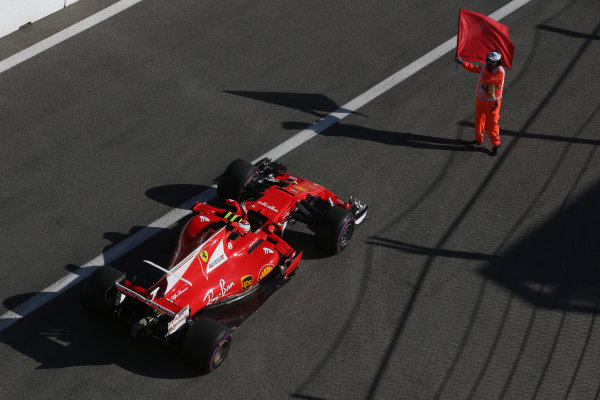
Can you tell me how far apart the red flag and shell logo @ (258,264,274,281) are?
552cm

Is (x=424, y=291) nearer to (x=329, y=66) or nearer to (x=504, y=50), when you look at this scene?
(x=504, y=50)

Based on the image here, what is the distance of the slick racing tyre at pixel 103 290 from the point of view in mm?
9875

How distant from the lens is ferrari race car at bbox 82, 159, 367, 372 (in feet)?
31.3

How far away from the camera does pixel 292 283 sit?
11.1m

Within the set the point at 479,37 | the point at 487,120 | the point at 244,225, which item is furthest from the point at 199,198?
the point at 479,37

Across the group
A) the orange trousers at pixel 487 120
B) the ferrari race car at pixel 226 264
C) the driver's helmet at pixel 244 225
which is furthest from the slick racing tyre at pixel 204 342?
the orange trousers at pixel 487 120

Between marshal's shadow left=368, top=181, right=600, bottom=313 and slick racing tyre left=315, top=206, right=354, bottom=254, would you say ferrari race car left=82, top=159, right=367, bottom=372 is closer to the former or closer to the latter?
slick racing tyre left=315, top=206, right=354, bottom=254

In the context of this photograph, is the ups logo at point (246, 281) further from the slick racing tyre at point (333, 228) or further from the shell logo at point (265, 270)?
the slick racing tyre at point (333, 228)

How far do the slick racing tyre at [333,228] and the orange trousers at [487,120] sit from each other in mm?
A: 3591

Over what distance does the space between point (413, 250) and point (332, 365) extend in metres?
2.52

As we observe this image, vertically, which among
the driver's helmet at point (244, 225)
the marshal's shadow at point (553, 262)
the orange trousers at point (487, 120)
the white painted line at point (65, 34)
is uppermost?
the white painted line at point (65, 34)

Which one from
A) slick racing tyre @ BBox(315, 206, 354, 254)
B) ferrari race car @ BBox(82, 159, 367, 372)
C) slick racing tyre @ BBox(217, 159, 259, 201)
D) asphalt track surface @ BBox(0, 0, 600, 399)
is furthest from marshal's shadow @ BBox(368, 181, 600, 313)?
slick racing tyre @ BBox(217, 159, 259, 201)

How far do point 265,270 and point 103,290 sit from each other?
211 centimetres

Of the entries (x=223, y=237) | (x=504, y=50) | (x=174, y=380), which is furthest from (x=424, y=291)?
(x=504, y=50)
